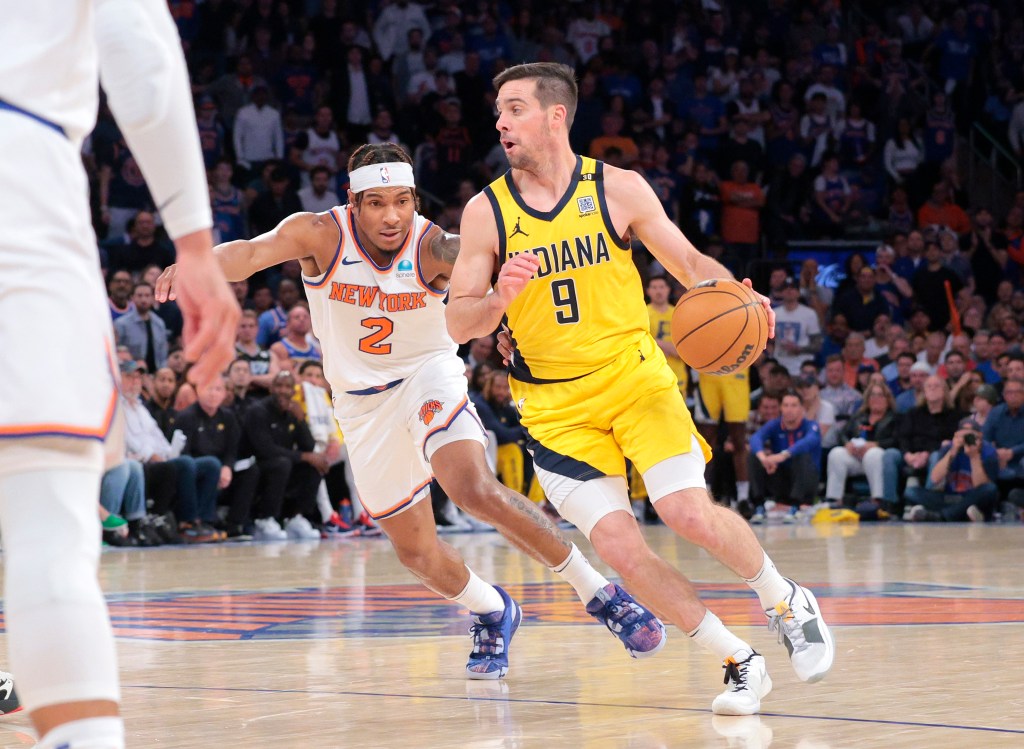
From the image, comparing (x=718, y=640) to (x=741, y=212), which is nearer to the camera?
(x=718, y=640)

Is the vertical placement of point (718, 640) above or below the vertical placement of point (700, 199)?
below

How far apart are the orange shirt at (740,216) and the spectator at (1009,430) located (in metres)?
4.83

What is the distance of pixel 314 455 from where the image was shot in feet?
46.4

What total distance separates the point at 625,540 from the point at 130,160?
11739 millimetres

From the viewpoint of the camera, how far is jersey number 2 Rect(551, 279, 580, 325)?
17.7 ft

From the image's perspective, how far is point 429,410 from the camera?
624 centimetres

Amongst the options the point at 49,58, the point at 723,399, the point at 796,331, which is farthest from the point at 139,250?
the point at 49,58

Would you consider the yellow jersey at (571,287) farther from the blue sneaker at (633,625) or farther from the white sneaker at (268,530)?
the white sneaker at (268,530)

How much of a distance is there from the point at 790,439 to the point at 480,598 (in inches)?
392

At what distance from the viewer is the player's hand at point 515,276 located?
481cm

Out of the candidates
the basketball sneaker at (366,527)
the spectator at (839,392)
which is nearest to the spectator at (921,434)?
the spectator at (839,392)

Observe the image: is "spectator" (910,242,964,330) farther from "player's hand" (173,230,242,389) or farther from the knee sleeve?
the knee sleeve

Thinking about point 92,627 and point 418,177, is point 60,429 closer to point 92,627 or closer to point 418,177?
point 92,627

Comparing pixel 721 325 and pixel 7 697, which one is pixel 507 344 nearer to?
pixel 721 325
